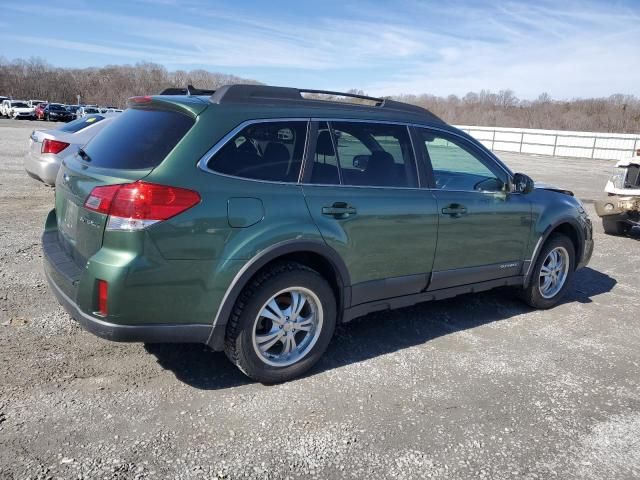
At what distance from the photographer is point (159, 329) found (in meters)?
3.11

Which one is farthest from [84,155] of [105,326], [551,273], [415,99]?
[415,99]

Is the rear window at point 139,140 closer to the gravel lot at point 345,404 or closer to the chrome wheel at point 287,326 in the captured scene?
the chrome wheel at point 287,326

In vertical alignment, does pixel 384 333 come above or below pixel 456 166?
below

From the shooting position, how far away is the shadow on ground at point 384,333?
3705 mm

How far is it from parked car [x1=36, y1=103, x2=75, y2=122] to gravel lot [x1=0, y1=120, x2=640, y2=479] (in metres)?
51.0

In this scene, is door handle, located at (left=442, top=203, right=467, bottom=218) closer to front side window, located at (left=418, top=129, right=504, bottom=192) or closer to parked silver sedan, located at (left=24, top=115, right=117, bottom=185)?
front side window, located at (left=418, top=129, right=504, bottom=192)

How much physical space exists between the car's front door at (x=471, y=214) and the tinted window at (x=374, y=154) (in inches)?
7.6

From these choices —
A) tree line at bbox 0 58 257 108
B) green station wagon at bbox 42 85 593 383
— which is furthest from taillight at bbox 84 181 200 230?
tree line at bbox 0 58 257 108

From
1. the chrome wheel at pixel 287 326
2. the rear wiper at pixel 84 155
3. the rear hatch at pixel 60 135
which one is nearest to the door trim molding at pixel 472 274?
the chrome wheel at pixel 287 326

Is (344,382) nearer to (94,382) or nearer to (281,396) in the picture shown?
(281,396)

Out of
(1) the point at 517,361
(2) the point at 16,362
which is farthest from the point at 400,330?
(2) the point at 16,362

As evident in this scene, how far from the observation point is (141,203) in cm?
295

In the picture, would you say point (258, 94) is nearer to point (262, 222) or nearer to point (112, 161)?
point (262, 222)

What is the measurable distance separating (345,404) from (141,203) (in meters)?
1.75
